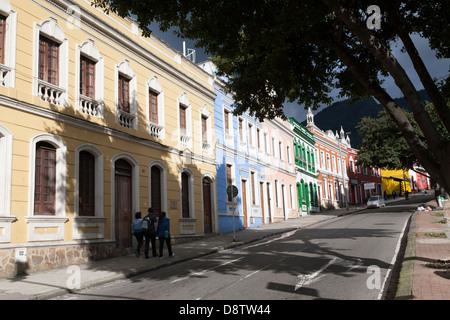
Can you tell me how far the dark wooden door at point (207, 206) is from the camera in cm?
1916

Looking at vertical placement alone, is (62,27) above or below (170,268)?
above

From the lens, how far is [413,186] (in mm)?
81375

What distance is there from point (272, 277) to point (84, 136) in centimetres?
766

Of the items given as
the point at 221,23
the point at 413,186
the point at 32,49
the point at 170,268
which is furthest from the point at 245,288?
the point at 413,186

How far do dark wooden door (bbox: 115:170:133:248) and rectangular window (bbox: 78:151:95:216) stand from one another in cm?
118

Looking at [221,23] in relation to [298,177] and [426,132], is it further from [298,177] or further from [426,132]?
[298,177]

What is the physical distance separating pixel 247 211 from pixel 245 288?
1638 centimetres

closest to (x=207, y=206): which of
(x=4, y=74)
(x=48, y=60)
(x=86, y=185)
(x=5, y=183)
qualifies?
(x=86, y=185)

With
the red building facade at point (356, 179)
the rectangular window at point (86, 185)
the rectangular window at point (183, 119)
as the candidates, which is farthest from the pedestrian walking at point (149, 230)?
the red building facade at point (356, 179)

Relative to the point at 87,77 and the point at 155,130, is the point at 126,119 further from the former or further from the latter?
the point at 87,77

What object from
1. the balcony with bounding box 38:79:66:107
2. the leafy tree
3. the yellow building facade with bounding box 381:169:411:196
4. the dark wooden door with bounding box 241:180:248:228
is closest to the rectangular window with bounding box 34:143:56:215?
the balcony with bounding box 38:79:66:107

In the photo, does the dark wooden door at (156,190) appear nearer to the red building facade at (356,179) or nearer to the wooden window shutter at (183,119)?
the wooden window shutter at (183,119)

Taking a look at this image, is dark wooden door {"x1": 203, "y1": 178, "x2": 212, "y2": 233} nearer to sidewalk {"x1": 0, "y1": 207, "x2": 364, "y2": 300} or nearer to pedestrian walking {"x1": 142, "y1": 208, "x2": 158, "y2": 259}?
sidewalk {"x1": 0, "y1": 207, "x2": 364, "y2": 300}

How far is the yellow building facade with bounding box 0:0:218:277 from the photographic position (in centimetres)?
1006
